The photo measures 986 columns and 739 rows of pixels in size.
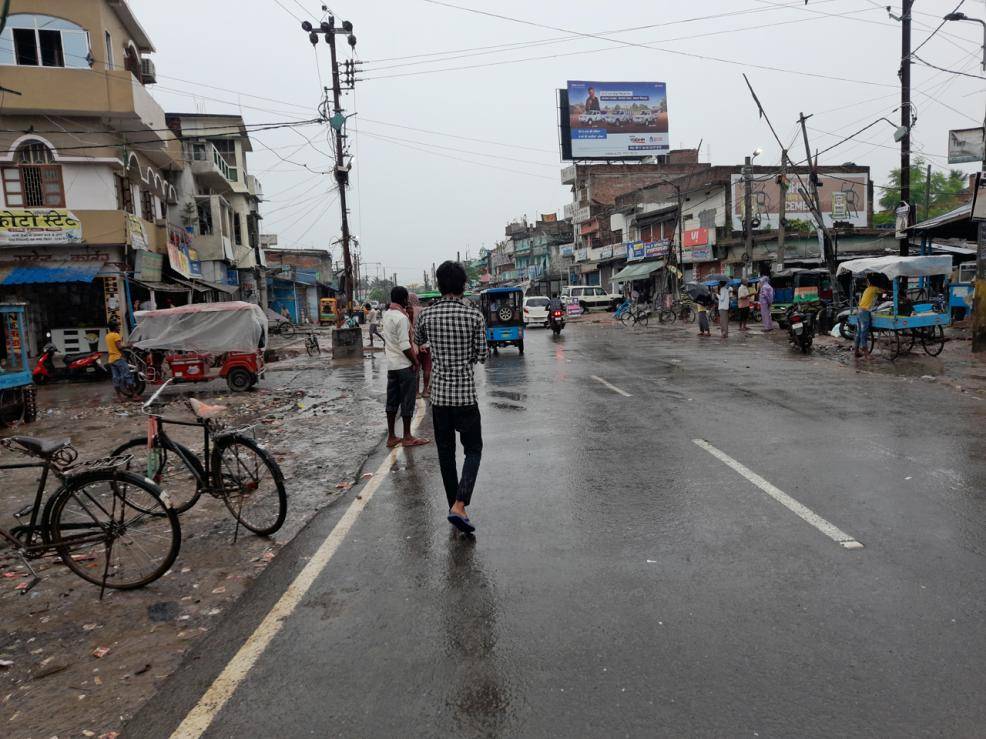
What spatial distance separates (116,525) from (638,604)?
11.1 ft

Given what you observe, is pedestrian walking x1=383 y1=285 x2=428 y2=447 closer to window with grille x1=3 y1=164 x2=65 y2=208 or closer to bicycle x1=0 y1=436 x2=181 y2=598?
bicycle x1=0 y1=436 x2=181 y2=598

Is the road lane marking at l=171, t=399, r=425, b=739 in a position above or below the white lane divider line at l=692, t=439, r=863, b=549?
below

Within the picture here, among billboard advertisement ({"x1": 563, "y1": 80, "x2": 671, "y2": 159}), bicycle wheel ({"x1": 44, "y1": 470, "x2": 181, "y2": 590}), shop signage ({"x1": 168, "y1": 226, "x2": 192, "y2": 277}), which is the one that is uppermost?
billboard advertisement ({"x1": 563, "y1": 80, "x2": 671, "y2": 159})

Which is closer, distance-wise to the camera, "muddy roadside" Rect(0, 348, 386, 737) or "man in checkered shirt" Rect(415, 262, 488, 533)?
"muddy roadside" Rect(0, 348, 386, 737)

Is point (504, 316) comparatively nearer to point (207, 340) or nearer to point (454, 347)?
point (207, 340)

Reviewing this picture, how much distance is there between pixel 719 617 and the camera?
3.67m

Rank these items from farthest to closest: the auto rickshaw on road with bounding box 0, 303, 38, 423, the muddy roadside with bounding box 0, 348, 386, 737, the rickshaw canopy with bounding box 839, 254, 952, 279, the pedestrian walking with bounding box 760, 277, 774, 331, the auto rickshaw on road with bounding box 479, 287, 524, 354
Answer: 1. the pedestrian walking with bounding box 760, 277, 774, 331
2. the auto rickshaw on road with bounding box 479, 287, 524, 354
3. the rickshaw canopy with bounding box 839, 254, 952, 279
4. the auto rickshaw on road with bounding box 0, 303, 38, 423
5. the muddy roadside with bounding box 0, 348, 386, 737

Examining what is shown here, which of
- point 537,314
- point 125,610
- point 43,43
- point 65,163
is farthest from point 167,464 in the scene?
point 537,314

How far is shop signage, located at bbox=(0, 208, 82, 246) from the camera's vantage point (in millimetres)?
20312

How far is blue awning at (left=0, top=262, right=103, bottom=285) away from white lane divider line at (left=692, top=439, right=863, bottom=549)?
757 inches

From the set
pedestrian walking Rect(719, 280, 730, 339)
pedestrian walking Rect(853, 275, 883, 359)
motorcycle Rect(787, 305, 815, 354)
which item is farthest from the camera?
pedestrian walking Rect(719, 280, 730, 339)

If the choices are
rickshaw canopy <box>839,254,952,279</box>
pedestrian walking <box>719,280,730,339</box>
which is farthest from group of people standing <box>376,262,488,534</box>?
pedestrian walking <box>719,280,730,339</box>

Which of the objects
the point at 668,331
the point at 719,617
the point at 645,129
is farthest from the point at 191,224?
the point at 645,129

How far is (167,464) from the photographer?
588 centimetres
